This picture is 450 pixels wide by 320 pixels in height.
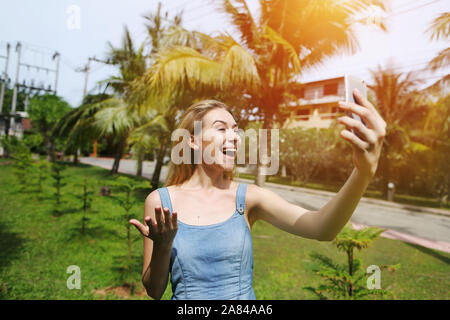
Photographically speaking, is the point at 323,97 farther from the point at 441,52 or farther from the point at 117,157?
the point at 117,157

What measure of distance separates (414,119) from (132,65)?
6.08 m

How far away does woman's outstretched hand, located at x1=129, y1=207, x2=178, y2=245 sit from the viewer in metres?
0.69

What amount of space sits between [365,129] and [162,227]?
57 cm

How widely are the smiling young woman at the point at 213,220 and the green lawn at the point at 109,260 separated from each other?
1.84 m

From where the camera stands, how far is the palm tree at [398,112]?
1.28m

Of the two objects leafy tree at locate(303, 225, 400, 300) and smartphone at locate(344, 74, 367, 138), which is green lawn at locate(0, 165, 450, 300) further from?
smartphone at locate(344, 74, 367, 138)

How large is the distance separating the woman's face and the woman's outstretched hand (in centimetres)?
29

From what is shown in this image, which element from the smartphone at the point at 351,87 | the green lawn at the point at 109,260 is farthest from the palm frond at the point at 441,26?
the green lawn at the point at 109,260

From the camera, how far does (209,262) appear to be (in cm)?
88

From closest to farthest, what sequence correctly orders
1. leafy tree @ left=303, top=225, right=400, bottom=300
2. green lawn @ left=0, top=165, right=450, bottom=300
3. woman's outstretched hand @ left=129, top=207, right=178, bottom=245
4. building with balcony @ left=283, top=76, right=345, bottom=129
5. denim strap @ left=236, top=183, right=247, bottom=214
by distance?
woman's outstretched hand @ left=129, top=207, right=178, bottom=245
denim strap @ left=236, top=183, right=247, bottom=214
building with balcony @ left=283, top=76, right=345, bottom=129
leafy tree @ left=303, top=225, right=400, bottom=300
green lawn @ left=0, top=165, right=450, bottom=300

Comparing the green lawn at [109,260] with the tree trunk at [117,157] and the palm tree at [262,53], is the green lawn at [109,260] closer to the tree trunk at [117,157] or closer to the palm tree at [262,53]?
the palm tree at [262,53]

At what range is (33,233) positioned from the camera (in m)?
4.83

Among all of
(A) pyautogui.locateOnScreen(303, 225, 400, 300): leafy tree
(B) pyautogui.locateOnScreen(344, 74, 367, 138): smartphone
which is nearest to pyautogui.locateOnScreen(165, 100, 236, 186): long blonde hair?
(B) pyautogui.locateOnScreen(344, 74, 367, 138): smartphone
